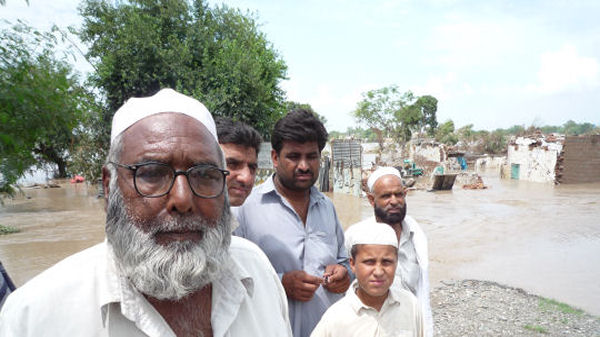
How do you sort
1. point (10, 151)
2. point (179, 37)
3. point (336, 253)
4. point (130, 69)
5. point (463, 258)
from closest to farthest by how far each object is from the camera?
point (336, 253)
point (10, 151)
point (463, 258)
point (130, 69)
point (179, 37)

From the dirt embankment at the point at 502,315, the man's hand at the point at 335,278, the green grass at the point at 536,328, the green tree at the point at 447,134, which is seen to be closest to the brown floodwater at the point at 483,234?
the dirt embankment at the point at 502,315

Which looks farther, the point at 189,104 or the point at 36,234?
the point at 36,234

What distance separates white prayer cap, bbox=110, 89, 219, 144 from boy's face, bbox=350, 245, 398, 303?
138 cm

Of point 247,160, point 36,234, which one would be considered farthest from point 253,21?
point 247,160

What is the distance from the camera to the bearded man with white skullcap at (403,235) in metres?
2.59

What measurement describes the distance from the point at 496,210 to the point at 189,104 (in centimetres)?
1788

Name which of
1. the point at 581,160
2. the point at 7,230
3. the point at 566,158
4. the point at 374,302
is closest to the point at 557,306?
the point at 374,302

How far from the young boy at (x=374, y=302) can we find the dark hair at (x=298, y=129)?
2.23ft

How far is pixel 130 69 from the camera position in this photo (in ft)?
46.5

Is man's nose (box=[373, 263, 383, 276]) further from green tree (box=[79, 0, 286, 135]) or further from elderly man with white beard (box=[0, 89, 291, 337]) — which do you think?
green tree (box=[79, 0, 286, 135])

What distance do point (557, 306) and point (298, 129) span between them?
587 cm

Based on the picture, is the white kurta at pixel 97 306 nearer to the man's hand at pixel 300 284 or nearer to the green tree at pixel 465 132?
the man's hand at pixel 300 284

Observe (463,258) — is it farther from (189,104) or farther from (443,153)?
(443,153)

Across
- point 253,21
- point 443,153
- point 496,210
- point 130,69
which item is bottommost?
point 496,210
